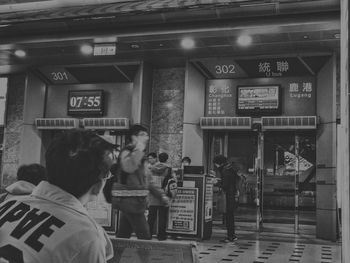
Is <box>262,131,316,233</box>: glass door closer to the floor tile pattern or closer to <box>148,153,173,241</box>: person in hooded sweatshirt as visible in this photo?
the floor tile pattern

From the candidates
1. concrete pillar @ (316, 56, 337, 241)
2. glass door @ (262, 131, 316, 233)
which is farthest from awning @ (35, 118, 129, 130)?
concrete pillar @ (316, 56, 337, 241)

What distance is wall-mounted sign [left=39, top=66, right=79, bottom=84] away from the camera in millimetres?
10000

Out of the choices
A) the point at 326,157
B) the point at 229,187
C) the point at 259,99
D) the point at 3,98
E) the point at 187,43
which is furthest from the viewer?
the point at 3,98

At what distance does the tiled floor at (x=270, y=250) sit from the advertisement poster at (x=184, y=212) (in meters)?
0.39

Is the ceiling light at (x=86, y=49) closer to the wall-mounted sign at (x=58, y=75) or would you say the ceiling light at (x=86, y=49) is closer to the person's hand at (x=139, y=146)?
the wall-mounted sign at (x=58, y=75)

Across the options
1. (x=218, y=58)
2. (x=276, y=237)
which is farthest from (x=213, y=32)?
(x=276, y=237)

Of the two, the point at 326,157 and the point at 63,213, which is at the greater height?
the point at 326,157

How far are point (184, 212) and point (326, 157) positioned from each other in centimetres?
308

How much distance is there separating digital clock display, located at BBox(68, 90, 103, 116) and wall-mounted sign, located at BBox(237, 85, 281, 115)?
3.20 m

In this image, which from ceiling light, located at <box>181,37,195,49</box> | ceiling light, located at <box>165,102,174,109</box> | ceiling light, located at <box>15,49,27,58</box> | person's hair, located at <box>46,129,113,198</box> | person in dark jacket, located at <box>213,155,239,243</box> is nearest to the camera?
person's hair, located at <box>46,129,113,198</box>

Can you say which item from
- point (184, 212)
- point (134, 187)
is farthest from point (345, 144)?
point (184, 212)

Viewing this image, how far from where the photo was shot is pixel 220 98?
366 inches

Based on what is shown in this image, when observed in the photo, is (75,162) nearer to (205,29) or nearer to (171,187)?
(171,187)

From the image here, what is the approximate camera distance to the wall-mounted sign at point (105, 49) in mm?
7265
